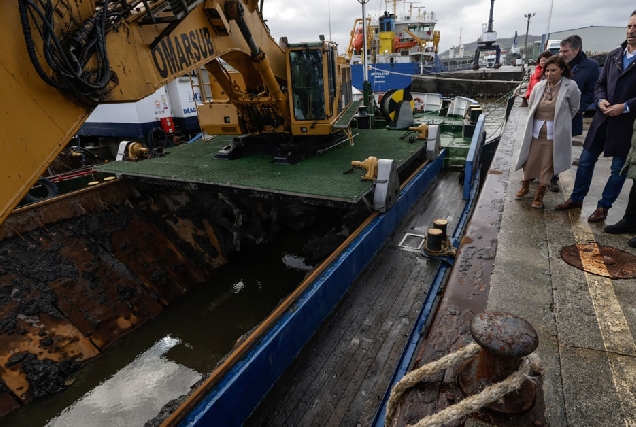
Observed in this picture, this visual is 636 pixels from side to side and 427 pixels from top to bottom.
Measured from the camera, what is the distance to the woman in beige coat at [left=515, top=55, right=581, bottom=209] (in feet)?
11.6

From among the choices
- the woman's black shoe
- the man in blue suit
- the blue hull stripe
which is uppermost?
the man in blue suit

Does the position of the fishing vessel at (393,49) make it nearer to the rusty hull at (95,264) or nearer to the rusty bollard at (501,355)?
the rusty hull at (95,264)

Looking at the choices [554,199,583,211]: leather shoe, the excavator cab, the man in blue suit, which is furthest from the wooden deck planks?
the excavator cab

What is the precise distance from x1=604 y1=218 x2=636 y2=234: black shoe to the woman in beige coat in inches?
29.5

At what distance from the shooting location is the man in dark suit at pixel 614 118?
3164 millimetres

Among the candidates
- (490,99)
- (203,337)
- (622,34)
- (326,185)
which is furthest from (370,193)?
(622,34)

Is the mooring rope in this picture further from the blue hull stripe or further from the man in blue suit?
the man in blue suit

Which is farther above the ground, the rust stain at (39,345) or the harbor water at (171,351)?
the rust stain at (39,345)

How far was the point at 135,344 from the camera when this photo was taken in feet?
16.1

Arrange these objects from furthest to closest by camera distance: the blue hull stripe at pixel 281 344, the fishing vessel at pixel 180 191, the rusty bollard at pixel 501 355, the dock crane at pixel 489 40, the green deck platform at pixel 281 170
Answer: the dock crane at pixel 489 40
the green deck platform at pixel 281 170
the blue hull stripe at pixel 281 344
the fishing vessel at pixel 180 191
the rusty bollard at pixel 501 355

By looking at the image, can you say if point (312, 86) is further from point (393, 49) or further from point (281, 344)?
point (393, 49)

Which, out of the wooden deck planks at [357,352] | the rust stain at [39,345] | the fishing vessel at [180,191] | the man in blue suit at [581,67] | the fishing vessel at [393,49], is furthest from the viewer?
the fishing vessel at [393,49]

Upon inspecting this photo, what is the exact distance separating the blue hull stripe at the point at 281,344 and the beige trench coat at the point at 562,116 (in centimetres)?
229

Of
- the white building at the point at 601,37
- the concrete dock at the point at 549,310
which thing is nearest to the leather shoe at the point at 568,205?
the concrete dock at the point at 549,310
